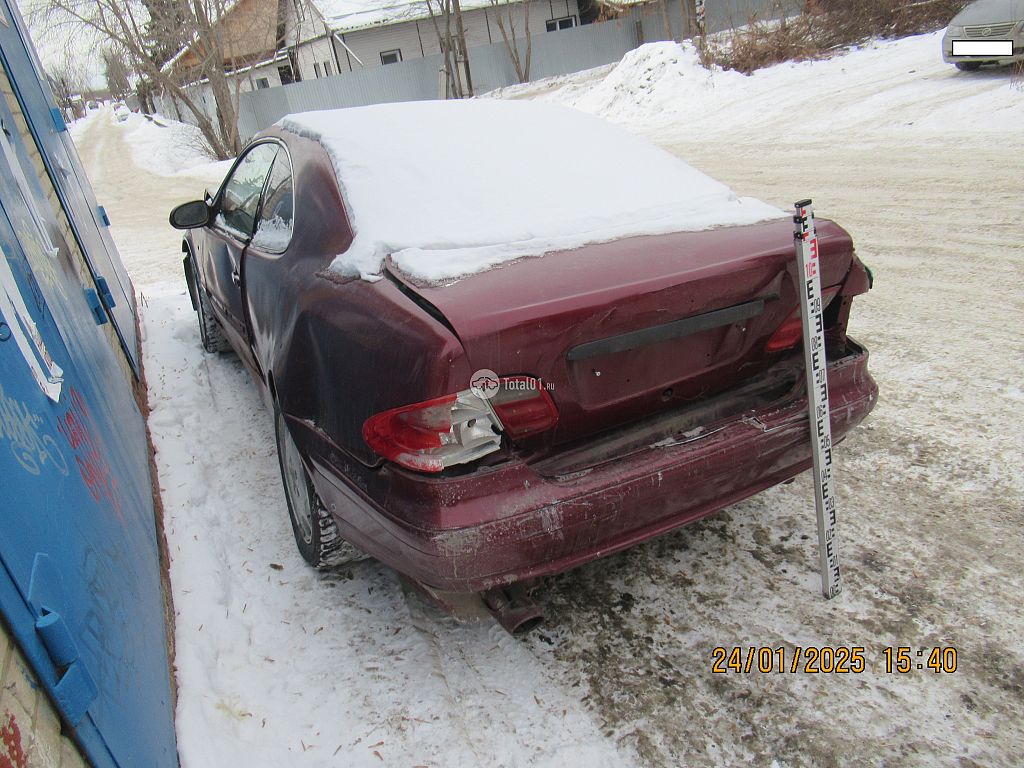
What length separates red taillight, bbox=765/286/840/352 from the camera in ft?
8.16

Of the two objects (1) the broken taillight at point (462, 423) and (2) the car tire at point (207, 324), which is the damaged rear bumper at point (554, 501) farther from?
(2) the car tire at point (207, 324)

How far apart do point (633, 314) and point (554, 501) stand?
1.89 feet

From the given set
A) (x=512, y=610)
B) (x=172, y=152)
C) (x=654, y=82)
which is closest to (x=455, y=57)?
(x=172, y=152)

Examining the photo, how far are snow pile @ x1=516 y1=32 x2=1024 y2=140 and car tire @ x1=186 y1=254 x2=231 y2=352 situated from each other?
29.2 feet

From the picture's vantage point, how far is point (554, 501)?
6.93 feet

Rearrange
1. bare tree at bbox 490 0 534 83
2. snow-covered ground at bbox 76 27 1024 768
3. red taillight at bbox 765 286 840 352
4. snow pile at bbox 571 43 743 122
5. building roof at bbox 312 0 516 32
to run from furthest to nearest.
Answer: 1. building roof at bbox 312 0 516 32
2. bare tree at bbox 490 0 534 83
3. snow pile at bbox 571 43 743 122
4. red taillight at bbox 765 286 840 352
5. snow-covered ground at bbox 76 27 1024 768

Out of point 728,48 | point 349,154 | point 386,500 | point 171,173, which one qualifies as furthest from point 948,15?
point 171,173

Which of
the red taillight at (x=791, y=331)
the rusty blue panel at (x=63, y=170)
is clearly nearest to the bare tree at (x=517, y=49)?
the rusty blue panel at (x=63, y=170)

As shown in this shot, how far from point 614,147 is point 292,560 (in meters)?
2.25

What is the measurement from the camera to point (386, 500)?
7.23 ft

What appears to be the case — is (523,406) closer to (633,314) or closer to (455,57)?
(633,314)

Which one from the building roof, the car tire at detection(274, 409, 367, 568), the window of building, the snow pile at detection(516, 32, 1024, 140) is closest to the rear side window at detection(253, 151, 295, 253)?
the car tire at detection(274, 409, 367, 568)

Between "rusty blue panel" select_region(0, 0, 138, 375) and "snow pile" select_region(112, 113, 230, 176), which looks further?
"snow pile" select_region(112, 113, 230, 176)

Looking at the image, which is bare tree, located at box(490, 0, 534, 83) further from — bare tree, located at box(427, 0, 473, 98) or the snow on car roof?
the snow on car roof
